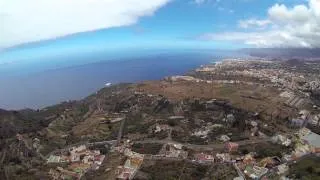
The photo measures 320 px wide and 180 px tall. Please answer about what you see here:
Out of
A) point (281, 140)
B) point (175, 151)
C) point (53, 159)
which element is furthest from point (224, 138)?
point (53, 159)

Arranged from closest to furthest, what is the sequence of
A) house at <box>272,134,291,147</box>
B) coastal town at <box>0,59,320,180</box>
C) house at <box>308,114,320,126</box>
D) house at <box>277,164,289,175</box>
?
house at <box>277,164,289,175</box> < coastal town at <box>0,59,320,180</box> < house at <box>272,134,291,147</box> < house at <box>308,114,320,126</box>

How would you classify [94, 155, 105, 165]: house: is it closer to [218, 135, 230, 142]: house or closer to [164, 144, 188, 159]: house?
[164, 144, 188, 159]: house

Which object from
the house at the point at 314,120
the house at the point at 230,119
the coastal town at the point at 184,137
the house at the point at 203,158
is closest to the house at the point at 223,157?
the coastal town at the point at 184,137

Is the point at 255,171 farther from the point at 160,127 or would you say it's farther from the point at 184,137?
the point at 160,127

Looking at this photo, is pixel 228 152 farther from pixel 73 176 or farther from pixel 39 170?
pixel 39 170

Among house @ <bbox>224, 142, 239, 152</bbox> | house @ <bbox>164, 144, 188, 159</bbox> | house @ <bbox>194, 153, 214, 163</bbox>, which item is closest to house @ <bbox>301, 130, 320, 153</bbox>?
house @ <bbox>224, 142, 239, 152</bbox>

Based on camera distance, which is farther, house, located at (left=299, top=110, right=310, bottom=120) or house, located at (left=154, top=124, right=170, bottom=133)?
house, located at (left=299, top=110, right=310, bottom=120)

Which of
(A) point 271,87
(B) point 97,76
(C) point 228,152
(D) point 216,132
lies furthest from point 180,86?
(B) point 97,76
